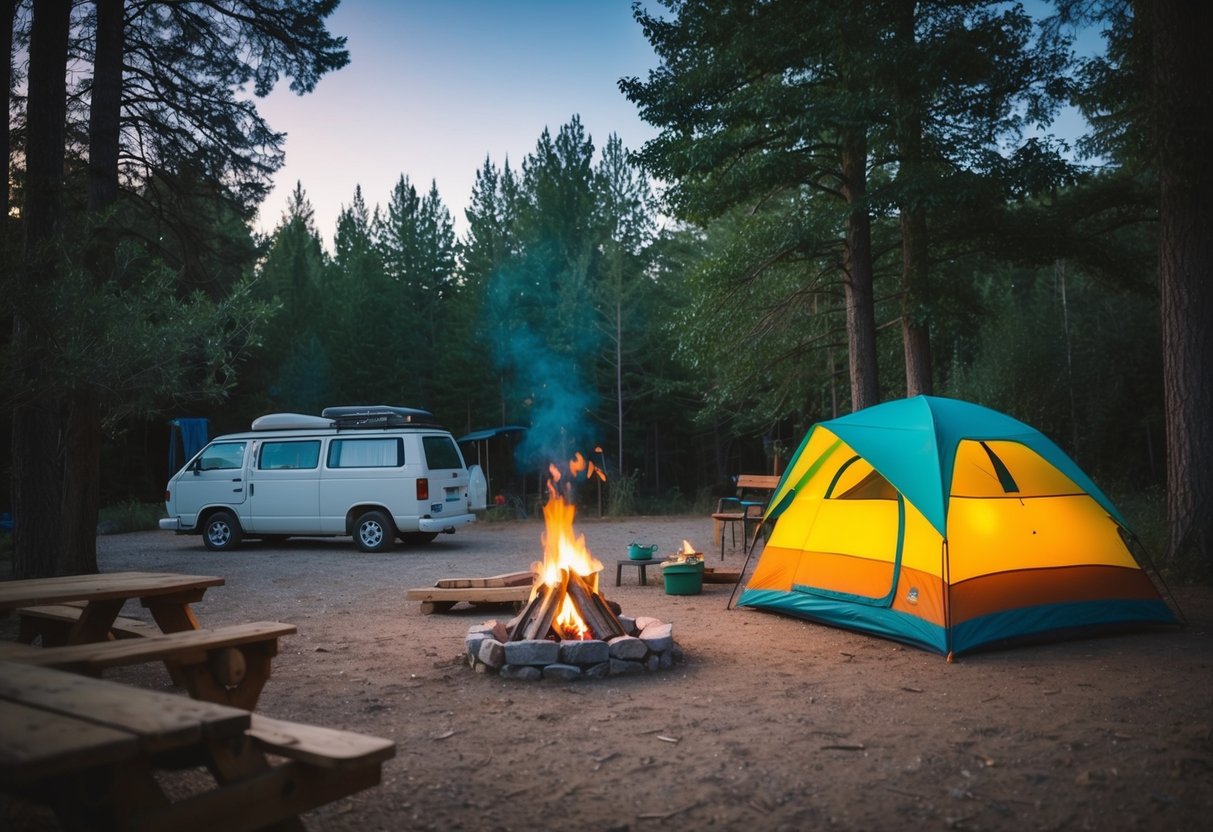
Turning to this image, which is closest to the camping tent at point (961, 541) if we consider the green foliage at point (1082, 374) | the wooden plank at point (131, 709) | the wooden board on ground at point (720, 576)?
the wooden board on ground at point (720, 576)

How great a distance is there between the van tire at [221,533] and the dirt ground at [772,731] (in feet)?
23.8

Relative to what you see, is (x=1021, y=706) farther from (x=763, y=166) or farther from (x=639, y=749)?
(x=763, y=166)

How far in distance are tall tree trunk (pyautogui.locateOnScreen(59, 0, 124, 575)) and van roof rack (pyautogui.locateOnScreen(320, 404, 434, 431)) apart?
425 cm

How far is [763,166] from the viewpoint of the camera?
11148 mm

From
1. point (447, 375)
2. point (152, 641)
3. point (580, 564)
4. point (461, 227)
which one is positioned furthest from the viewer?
point (461, 227)

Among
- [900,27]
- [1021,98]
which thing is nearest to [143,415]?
[900,27]

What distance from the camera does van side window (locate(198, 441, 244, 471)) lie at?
13766 millimetres

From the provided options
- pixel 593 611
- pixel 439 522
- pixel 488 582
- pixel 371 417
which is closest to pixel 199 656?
pixel 593 611

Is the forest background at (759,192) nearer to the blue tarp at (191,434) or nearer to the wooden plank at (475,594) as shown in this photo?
A: the wooden plank at (475,594)

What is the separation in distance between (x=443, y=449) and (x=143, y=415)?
542 centimetres

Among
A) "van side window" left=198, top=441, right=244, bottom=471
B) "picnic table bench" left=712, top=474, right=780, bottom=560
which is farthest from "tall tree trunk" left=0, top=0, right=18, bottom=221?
"picnic table bench" left=712, top=474, right=780, bottom=560

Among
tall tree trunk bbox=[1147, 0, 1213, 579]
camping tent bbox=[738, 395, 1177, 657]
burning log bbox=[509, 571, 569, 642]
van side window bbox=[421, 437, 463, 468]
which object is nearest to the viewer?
burning log bbox=[509, 571, 569, 642]

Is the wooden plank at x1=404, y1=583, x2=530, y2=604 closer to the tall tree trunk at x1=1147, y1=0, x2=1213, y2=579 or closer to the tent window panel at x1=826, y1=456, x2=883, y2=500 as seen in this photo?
the tent window panel at x1=826, y1=456, x2=883, y2=500

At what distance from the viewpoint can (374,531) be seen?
13.3 m
